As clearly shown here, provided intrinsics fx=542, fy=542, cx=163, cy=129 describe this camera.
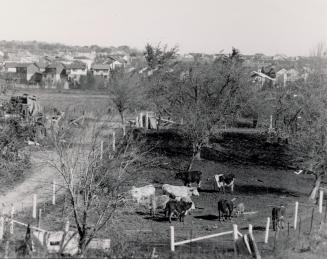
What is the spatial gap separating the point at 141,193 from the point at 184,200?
205 centimetres

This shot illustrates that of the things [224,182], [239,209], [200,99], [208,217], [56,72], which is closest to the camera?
[208,217]

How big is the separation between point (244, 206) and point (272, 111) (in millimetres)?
19627

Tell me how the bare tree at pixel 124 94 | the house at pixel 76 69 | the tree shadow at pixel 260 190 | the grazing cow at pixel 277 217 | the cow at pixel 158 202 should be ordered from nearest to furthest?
the grazing cow at pixel 277 217, the cow at pixel 158 202, the tree shadow at pixel 260 190, the bare tree at pixel 124 94, the house at pixel 76 69

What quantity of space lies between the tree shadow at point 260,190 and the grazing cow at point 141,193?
4870 millimetres

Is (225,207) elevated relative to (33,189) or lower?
elevated

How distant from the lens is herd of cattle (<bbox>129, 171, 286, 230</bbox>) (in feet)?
69.2

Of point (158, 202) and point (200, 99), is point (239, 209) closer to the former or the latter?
point (158, 202)

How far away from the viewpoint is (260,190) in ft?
88.6

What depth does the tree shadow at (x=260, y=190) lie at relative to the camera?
2655 cm

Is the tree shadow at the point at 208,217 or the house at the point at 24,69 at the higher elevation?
the house at the point at 24,69

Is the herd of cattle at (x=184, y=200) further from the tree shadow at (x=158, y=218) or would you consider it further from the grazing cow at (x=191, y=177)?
the tree shadow at (x=158, y=218)

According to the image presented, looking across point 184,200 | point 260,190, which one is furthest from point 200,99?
point 184,200

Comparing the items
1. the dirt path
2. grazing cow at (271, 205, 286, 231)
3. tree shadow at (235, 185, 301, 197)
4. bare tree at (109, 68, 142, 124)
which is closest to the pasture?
tree shadow at (235, 185, 301, 197)

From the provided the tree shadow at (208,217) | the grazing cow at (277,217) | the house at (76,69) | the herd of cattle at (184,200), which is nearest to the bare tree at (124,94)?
the herd of cattle at (184,200)
